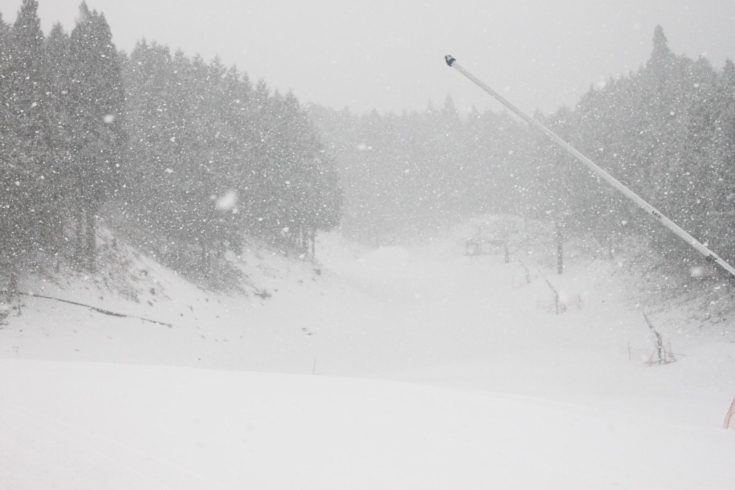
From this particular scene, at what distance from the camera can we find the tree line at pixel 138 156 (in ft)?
57.3

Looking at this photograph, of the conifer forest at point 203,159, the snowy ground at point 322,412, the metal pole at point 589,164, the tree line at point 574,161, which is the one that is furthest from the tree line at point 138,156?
the tree line at point 574,161

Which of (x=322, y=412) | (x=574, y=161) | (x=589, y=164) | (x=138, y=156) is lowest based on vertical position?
(x=322, y=412)

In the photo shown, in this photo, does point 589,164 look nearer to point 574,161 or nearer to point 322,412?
point 322,412

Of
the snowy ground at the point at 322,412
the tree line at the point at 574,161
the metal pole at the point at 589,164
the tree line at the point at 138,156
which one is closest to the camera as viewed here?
the snowy ground at the point at 322,412

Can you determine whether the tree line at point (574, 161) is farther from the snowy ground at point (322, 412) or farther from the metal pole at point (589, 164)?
the metal pole at point (589, 164)

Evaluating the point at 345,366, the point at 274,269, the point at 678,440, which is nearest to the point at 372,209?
the point at 274,269

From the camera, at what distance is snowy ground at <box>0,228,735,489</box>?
4.96 m

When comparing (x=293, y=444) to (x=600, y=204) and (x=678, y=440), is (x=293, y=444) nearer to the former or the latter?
(x=678, y=440)

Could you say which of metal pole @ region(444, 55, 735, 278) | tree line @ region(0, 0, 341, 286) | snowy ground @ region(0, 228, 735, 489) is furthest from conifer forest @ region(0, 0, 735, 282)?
metal pole @ region(444, 55, 735, 278)

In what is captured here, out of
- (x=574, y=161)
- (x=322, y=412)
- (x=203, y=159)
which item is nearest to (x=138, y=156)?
(x=203, y=159)

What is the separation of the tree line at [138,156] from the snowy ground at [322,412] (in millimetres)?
3766

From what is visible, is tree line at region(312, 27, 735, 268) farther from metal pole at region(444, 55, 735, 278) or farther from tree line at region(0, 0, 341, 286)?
tree line at region(0, 0, 341, 286)

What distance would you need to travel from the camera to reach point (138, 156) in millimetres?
27781

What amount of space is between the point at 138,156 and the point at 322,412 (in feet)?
84.2
